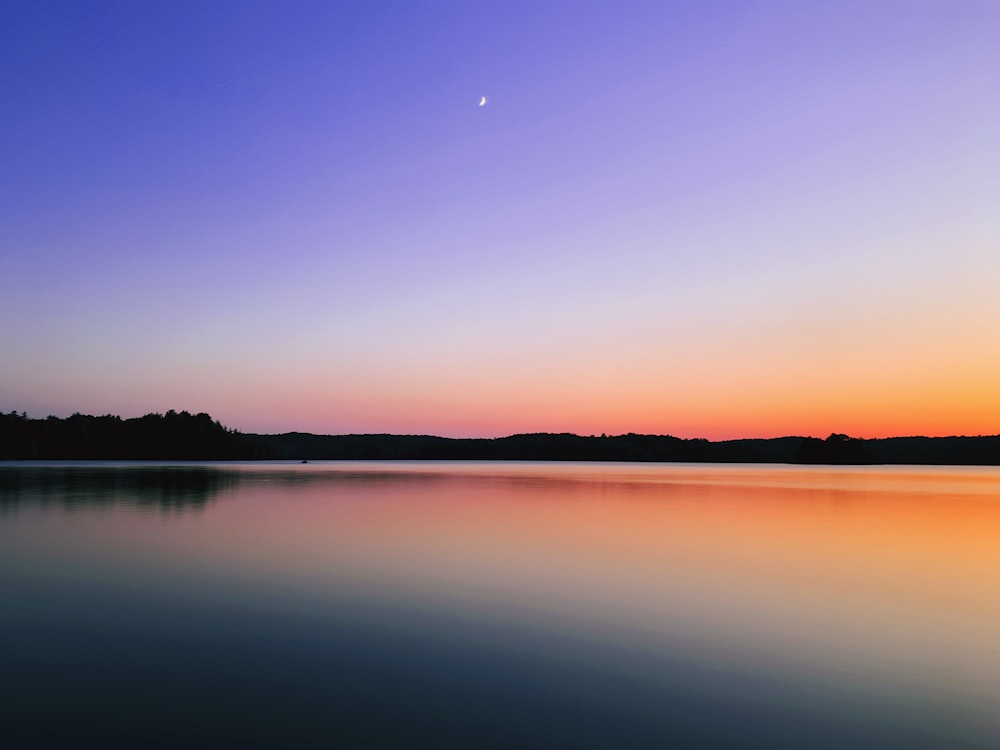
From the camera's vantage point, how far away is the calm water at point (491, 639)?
8531 millimetres

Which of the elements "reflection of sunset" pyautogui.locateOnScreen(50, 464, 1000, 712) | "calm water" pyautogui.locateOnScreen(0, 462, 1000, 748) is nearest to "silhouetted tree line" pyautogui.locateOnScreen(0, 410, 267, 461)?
"reflection of sunset" pyautogui.locateOnScreen(50, 464, 1000, 712)

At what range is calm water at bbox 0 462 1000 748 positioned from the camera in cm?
853

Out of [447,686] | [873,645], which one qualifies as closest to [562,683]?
[447,686]

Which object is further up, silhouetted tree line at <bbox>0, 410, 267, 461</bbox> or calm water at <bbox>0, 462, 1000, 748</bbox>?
silhouetted tree line at <bbox>0, 410, 267, 461</bbox>

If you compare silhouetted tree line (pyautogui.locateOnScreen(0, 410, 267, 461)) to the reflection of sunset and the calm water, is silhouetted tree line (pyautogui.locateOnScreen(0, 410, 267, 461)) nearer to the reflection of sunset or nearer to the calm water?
the reflection of sunset

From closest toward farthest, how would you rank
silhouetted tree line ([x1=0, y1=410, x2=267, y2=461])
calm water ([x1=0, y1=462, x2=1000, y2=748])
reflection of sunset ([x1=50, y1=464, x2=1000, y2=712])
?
calm water ([x1=0, y1=462, x2=1000, y2=748]) → reflection of sunset ([x1=50, y1=464, x2=1000, y2=712]) → silhouetted tree line ([x1=0, y1=410, x2=267, y2=461])

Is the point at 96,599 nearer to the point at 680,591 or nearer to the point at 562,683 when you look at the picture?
the point at 562,683

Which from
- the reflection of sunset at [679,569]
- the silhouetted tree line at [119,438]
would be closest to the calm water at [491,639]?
the reflection of sunset at [679,569]

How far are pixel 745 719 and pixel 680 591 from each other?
27.9ft

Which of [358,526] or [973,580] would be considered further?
[358,526]

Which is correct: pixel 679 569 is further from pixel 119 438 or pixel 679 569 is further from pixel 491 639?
pixel 119 438

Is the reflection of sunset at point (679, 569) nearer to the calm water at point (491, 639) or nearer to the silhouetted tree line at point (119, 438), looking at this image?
the calm water at point (491, 639)

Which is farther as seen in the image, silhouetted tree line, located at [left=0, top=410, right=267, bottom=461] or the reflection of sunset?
silhouetted tree line, located at [left=0, top=410, right=267, bottom=461]

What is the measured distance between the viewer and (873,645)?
1264 cm
